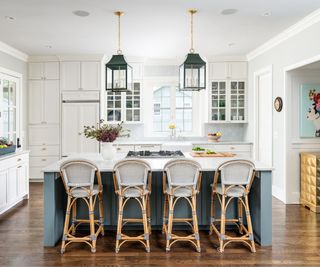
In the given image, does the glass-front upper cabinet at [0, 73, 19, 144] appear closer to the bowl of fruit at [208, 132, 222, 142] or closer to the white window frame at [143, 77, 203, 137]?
the white window frame at [143, 77, 203, 137]

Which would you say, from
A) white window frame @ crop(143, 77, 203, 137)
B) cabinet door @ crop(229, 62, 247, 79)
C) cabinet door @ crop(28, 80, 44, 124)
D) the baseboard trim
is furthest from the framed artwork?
cabinet door @ crop(28, 80, 44, 124)

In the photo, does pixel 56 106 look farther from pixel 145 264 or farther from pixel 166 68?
pixel 145 264

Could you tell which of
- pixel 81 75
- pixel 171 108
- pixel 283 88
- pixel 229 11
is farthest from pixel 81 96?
pixel 283 88

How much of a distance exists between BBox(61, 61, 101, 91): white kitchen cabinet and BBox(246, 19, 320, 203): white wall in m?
3.41

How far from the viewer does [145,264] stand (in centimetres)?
319

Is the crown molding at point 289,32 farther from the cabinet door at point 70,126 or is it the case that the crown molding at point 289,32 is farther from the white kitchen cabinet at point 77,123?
the cabinet door at point 70,126

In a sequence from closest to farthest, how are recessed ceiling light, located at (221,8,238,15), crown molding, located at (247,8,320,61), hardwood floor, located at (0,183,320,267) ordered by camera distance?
hardwood floor, located at (0,183,320,267), recessed ceiling light, located at (221,8,238,15), crown molding, located at (247,8,320,61)

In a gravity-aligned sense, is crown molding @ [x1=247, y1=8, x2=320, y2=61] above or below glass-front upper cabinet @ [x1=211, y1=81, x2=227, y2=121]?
above

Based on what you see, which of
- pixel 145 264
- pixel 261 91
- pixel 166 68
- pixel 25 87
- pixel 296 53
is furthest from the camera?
pixel 166 68

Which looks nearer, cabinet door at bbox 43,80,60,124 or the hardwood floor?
the hardwood floor

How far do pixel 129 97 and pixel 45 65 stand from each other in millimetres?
1906

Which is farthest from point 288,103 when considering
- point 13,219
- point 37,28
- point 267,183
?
point 13,219

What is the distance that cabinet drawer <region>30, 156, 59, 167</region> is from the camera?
715 cm

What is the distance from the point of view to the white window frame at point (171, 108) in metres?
7.68
